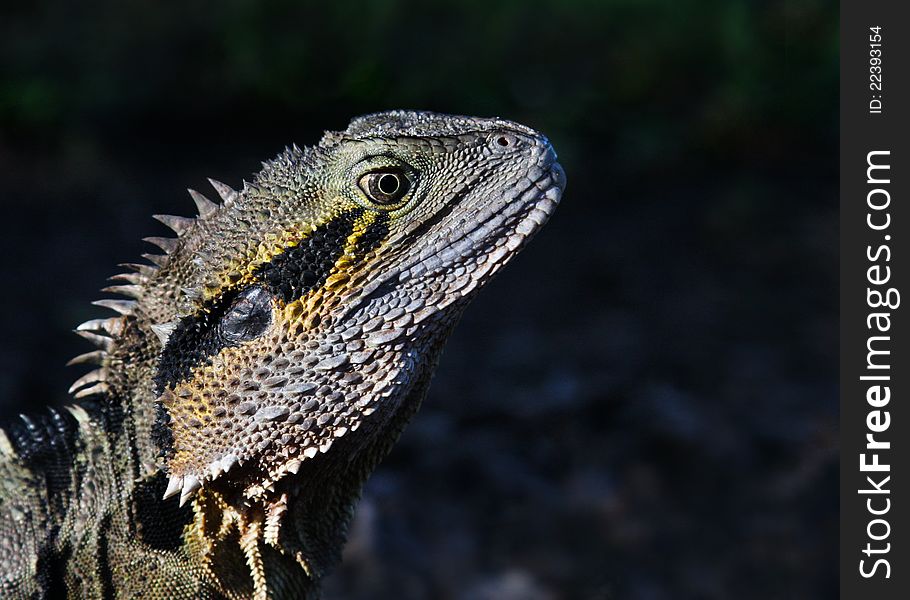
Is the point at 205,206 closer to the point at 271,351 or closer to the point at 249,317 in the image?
the point at 249,317

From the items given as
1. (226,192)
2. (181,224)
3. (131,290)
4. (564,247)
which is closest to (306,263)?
(226,192)

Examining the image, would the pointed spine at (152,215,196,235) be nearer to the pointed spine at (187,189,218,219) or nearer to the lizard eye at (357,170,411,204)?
the pointed spine at (187,189,218,219)

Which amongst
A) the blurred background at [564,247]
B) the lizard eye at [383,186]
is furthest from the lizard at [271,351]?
the blurred background at [564,247]

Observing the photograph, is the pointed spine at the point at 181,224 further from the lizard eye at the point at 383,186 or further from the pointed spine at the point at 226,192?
the lizard eye at the point at 383,186

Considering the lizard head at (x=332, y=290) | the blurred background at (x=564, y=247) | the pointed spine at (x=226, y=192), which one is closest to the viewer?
the lizard head at (x=332, y=290)

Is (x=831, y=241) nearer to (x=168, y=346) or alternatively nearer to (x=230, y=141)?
(x=230, y=141)

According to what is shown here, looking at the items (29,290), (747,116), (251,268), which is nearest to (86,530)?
(251,268)

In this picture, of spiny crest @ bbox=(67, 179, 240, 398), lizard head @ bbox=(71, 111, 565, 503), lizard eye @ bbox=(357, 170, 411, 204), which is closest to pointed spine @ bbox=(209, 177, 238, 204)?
spiny crest @ bbox=(67, 179, 240, 398)
